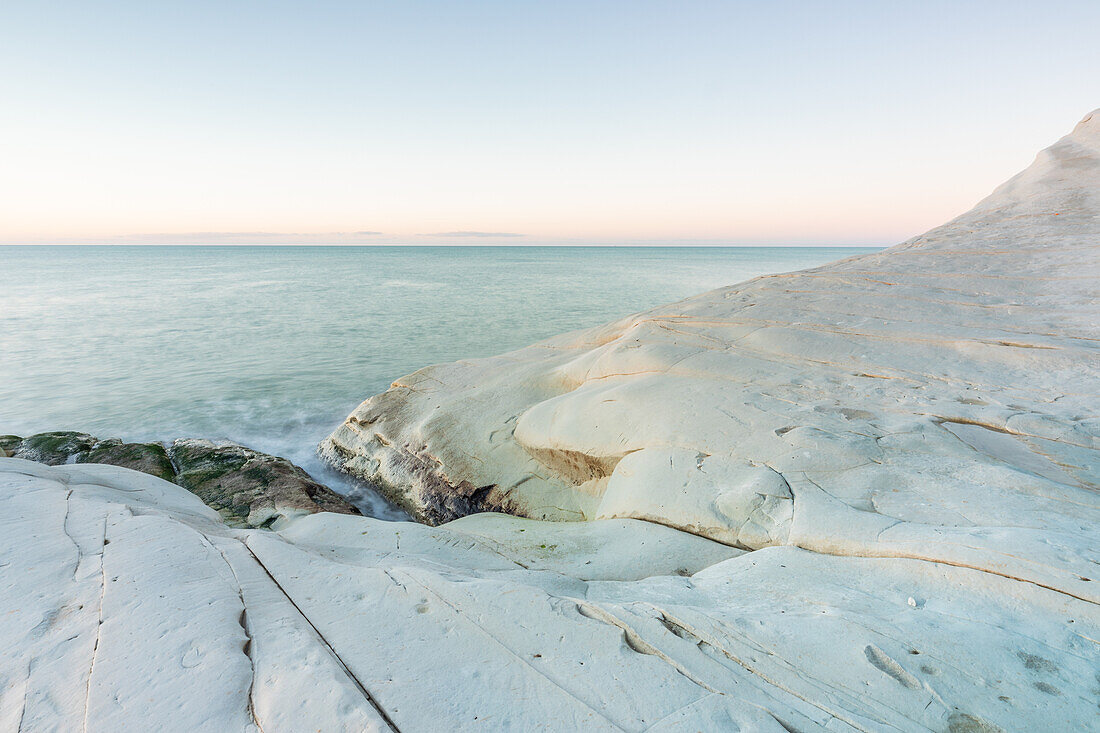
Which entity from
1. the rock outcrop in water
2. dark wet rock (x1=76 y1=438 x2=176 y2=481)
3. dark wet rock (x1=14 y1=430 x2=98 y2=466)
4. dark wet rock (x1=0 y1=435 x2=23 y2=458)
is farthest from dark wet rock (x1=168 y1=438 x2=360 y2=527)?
dark wet rock (x1=0 y1=435 x2=23 y2=458)

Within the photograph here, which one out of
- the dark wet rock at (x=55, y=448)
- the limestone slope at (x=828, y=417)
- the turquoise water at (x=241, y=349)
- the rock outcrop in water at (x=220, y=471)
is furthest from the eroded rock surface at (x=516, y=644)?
the dark wet rock at (x=55, y=448)

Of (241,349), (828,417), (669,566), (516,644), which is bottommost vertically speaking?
(241,349)

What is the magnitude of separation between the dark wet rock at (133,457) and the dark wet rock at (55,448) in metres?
0.11

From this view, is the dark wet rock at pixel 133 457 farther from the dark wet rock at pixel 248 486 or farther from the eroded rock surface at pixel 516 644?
the eroded rock surface at pixel 516 644

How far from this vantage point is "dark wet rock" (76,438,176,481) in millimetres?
5750

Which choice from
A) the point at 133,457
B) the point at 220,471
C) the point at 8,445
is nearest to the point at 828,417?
the point at 220,471

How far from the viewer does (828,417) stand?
3658 mm

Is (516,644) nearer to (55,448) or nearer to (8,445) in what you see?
(55,448)

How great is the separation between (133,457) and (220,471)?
1.22 meters

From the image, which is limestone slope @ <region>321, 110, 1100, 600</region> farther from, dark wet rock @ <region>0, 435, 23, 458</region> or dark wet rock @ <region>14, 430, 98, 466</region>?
dark wet rock @ <region>0, 435, 23, 458</region>

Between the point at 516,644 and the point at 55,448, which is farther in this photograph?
the point at 55,448

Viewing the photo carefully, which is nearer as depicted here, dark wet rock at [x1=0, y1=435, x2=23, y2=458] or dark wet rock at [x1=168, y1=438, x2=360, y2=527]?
dark wet rock at [x1=168, y1=438, x2=360, y2=527]

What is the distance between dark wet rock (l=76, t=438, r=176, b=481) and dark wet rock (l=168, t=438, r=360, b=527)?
0.37 feet

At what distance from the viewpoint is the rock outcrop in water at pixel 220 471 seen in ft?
15.9
